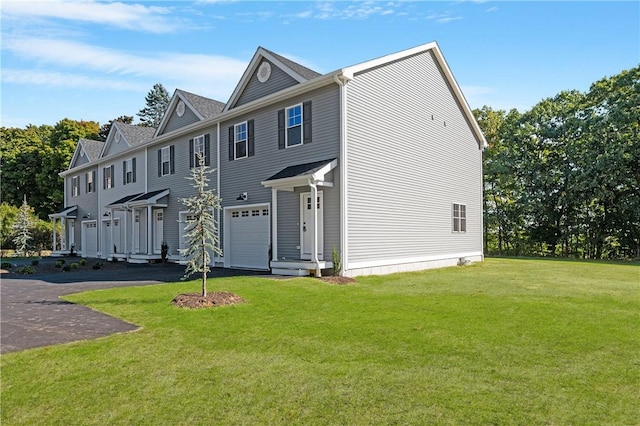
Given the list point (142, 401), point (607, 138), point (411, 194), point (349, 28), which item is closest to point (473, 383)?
point (142, 401)

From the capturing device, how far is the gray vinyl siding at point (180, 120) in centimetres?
1962

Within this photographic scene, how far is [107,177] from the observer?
2648cm

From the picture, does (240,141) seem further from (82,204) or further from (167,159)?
(82,204)

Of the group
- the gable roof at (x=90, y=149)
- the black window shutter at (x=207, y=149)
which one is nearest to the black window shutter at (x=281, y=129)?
the black window shutter at (x=207, y=149)

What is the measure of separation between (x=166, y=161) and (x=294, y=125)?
30.0ft

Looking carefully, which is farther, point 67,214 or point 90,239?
point 67,214

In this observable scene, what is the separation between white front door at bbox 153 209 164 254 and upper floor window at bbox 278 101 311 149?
29.8 feet

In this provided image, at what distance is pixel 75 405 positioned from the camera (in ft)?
13.0

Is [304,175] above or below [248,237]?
above

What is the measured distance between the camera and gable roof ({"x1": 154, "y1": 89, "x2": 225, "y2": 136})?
19.4 metres

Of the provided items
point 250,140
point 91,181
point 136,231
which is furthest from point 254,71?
point 91,181

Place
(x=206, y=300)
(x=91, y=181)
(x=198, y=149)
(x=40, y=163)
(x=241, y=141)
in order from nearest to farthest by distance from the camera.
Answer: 1. (x=206, y=300)
2. (x=241, y=141)
3. (x=198, y=149)
4. (x=91, y=181)
5. (x=40, y=163)

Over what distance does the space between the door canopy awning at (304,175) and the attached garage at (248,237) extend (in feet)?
6.79

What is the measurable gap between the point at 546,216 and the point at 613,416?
26.5m
